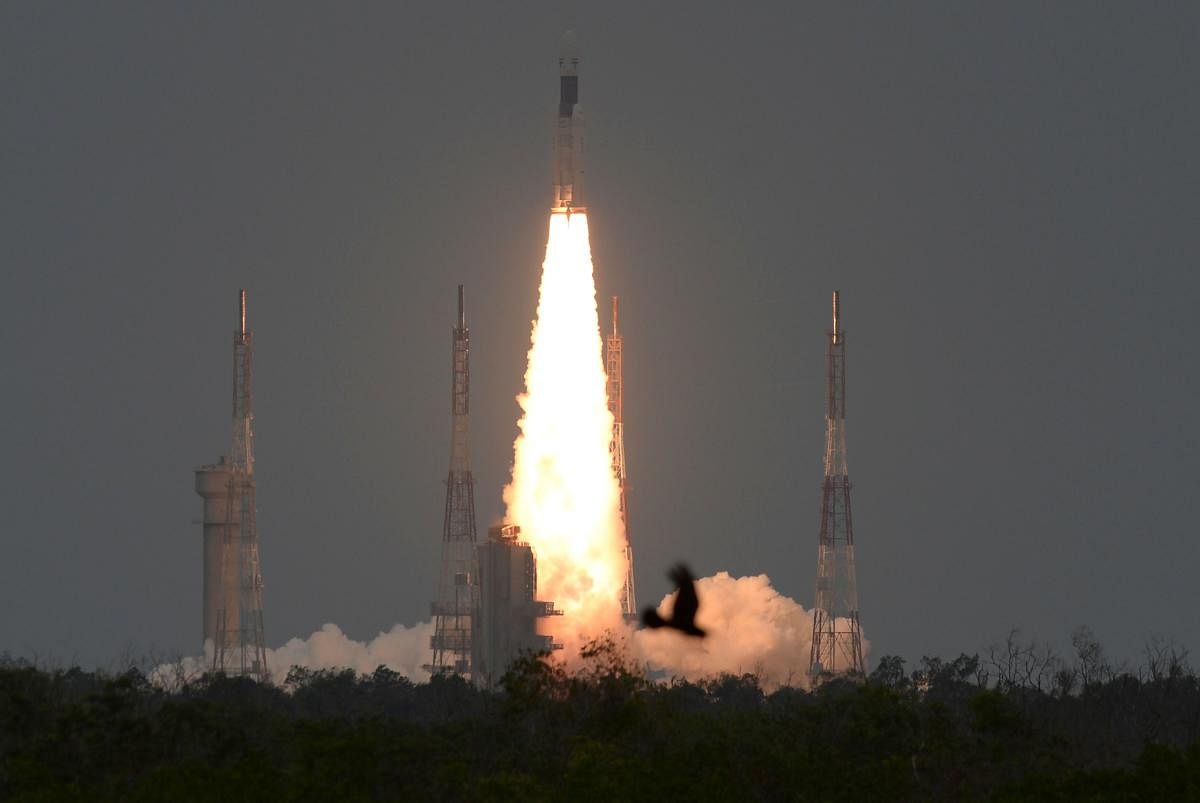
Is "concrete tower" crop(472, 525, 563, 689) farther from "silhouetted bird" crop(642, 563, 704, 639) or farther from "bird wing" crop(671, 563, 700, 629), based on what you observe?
"bird wing" crop(671, 563, 700, 629)

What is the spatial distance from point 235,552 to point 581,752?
2580 inches

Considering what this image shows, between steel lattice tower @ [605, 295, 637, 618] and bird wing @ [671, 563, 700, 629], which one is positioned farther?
steel lattice tower @ [605, 295, 637, 618]

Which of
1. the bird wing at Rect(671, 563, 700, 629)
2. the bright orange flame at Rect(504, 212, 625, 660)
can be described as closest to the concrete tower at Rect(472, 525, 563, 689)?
the bright orange flame at Rect(504, 212, 625, 660)

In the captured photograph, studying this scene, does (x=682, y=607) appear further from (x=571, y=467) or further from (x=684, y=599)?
(x=571, y=467)

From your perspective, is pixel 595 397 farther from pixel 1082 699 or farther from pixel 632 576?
pixel 1082 699

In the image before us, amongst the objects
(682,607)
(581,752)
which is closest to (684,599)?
(682,607)

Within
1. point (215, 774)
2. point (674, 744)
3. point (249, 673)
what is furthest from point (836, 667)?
point (215, 774)

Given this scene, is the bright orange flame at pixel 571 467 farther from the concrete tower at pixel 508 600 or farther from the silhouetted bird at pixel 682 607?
the silhouetted bird at pixel 682 607

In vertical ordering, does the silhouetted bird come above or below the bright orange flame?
below

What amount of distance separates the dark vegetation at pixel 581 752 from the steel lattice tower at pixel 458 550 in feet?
133

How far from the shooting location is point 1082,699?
112562 mm

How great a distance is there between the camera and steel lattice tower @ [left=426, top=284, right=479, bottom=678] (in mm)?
142000

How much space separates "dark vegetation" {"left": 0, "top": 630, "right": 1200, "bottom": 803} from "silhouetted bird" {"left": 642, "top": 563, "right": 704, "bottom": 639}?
3.78 m

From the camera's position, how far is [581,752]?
84.5m
